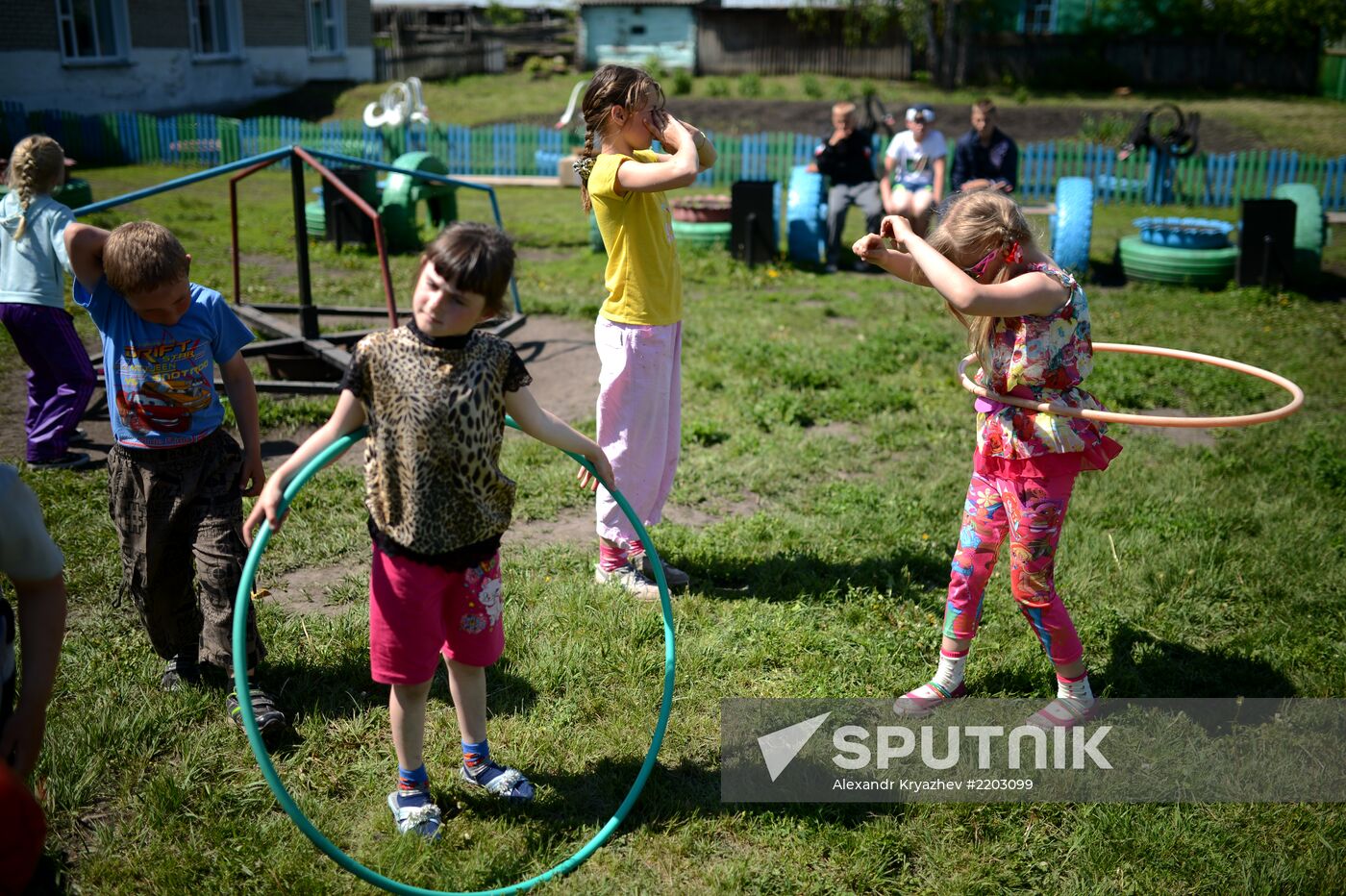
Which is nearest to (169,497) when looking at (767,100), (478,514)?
(478,514)

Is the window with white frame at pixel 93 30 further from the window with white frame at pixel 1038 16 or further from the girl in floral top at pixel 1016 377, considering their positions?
the window with white frame at pixel 1038 16

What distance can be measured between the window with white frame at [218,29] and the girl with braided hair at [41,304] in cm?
2367

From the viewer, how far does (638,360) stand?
4473 mm

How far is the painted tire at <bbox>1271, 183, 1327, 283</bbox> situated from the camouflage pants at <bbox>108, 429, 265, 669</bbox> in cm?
1122

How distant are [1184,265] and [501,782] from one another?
10.2m

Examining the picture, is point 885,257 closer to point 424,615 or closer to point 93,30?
point 424,615

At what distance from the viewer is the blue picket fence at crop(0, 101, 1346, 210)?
1688cm

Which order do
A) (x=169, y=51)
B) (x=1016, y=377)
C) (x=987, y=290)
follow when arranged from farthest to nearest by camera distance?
1. (x=169, y=51)
2. (x=1016, y=377)
3. (x=987, y=290)

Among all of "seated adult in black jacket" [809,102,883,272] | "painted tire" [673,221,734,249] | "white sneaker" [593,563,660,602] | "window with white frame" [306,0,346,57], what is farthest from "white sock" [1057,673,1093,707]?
"window with white frame" [306,0,346,57]

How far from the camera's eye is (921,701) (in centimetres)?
394

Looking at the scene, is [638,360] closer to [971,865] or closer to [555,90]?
[971,865]

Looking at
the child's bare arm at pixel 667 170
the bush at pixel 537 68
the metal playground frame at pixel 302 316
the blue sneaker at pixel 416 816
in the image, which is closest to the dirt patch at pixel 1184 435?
the child's bare arm at pixel 667 170

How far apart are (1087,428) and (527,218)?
490 inches

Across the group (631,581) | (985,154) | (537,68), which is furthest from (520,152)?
(537,68)
